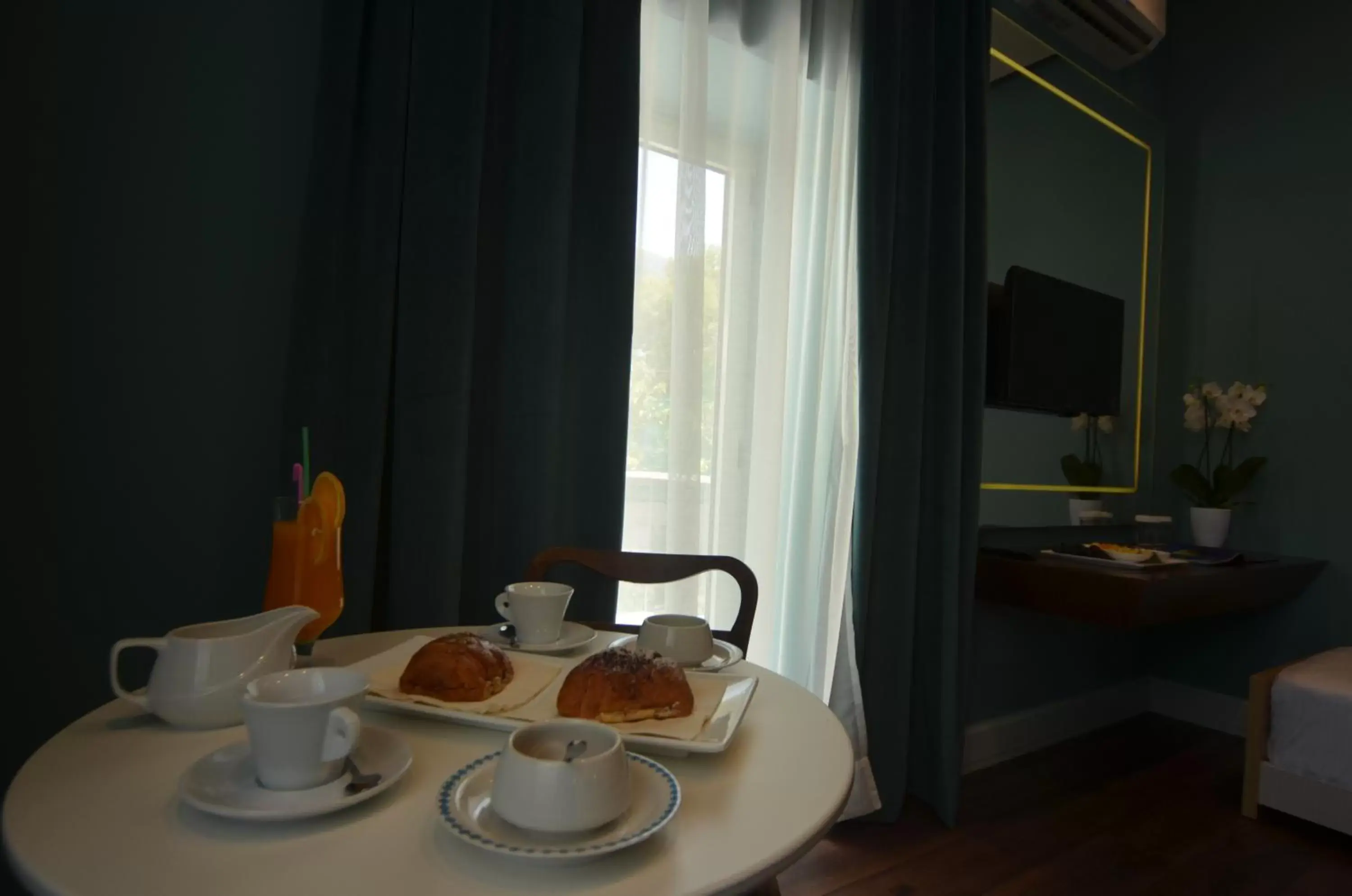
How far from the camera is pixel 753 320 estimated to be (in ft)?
5.96

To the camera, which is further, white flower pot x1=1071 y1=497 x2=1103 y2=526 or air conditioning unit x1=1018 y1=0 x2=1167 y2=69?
white flower pot x1=1071 y1=497 x2=1103 y2=526

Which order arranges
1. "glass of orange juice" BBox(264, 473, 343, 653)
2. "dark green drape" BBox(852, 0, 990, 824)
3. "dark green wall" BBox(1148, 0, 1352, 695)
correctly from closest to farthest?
"glass of orange juice" BBox(264, 473, 343, 653), "dark green drape" BBox(852, 0, 990, 824), "dark green wall" BBox(1148, 0, 1352, 695)

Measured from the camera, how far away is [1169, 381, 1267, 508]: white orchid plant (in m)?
2.74

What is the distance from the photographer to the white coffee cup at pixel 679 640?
34.0 inches

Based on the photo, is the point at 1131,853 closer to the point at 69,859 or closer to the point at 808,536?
the point at 808,536

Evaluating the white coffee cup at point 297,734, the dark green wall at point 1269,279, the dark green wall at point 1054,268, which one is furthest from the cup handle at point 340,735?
the dark green wall at point 1269,279

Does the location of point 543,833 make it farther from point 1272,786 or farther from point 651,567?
point 1272,786

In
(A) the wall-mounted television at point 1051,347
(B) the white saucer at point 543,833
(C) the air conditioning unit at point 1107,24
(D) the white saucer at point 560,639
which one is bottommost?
(B) the white saucer at point 543,833

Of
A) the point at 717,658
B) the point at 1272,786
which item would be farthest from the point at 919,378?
the point at 1272,786

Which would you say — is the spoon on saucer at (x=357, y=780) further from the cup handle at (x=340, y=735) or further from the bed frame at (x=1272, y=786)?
the bed frame at (x=1272, y=786)

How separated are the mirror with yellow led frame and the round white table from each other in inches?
80.7

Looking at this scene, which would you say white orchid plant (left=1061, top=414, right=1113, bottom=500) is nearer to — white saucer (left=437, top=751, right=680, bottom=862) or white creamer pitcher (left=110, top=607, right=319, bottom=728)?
white saucer (left=437, top=751, right=680, bottom=862)

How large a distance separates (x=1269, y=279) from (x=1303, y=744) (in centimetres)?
169

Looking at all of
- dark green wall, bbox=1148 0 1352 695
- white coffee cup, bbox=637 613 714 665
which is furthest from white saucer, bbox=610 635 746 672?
dark green wall, bbox=1148 0 1352 695
